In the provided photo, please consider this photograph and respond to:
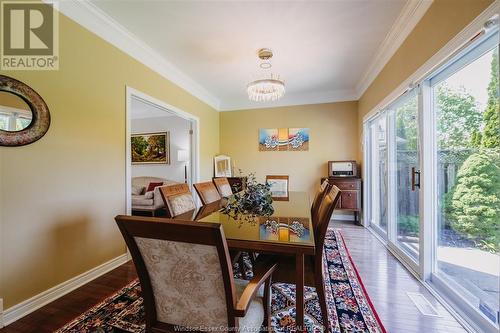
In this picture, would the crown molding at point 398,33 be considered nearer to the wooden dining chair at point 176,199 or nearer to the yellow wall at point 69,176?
the wooden dining chair at point 176,199

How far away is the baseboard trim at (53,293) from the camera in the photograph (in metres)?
1.59

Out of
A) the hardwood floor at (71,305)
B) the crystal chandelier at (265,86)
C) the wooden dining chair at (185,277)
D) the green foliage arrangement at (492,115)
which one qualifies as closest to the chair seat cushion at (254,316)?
the wooden dining chair at (185,277)

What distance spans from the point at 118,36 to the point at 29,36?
843mm

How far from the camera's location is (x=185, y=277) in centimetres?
86

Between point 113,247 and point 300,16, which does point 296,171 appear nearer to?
point 300,16

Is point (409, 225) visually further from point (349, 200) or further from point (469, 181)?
point (349, 200)

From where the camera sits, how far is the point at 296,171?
4840mm

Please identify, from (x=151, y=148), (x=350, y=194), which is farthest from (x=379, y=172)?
(x=151, y=148)

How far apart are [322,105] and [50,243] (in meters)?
4.78

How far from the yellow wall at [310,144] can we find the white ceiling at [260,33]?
3.10 feet

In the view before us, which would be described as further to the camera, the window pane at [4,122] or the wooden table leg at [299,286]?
the window pane at [4,122]

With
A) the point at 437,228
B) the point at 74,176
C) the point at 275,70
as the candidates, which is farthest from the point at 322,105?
the point at 74,176

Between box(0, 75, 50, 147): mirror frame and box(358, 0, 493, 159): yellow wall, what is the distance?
3216mm

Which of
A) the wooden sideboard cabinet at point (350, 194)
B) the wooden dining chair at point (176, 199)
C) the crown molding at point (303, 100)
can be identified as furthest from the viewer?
the crown molding at point (303, 100)
